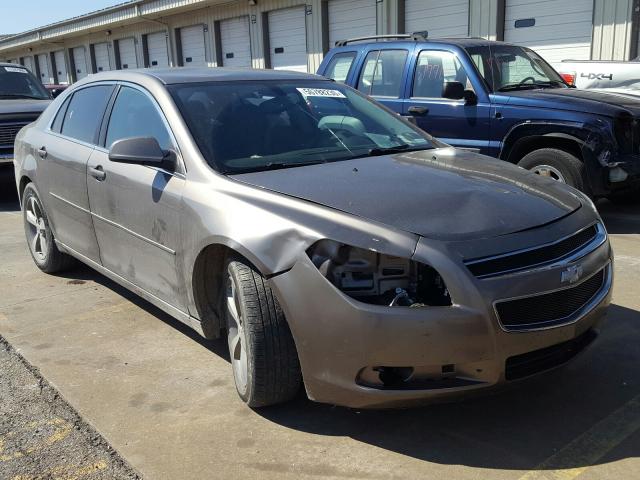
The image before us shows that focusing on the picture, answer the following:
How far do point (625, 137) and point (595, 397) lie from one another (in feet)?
13.1

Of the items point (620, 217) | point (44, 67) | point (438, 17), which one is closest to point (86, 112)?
point (620, 217)

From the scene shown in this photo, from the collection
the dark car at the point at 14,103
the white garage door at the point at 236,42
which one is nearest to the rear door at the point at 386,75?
the dark car at the point at 14,103

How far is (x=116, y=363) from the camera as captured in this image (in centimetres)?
380

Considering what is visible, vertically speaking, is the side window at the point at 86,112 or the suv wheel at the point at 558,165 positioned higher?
the side window at the point at 86,112

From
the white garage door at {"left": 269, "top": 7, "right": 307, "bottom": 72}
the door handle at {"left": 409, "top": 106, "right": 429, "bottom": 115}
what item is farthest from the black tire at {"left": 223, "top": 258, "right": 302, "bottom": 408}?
the white garage door at {"left": 269, "top": 7, "right": 307, "bottom": 72}

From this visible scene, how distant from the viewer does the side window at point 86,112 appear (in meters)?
4.43

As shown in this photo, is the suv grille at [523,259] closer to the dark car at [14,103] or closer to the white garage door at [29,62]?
the dark car at [14,103]

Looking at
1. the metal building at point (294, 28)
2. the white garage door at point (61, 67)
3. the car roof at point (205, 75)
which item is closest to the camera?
the car roof at point (205, 75)

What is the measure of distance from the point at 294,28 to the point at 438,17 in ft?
17.7

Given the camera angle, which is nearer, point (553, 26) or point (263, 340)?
point (263, 340)

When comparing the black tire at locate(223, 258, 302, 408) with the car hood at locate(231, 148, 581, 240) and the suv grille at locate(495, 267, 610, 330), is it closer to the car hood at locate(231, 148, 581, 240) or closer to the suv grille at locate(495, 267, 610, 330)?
the car hood at locate(231, 148, 581, 240)

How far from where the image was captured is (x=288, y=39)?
18531 mm

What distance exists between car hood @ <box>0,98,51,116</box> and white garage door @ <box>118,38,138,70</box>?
18.2 metres

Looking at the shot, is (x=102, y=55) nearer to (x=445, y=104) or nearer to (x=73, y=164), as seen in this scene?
(x=445, y=104)
